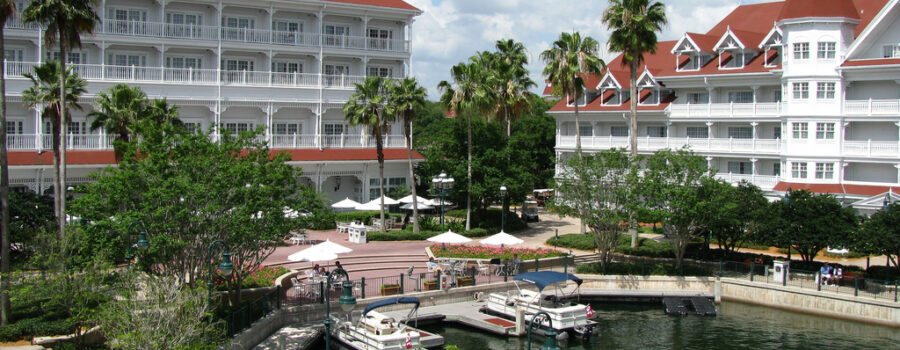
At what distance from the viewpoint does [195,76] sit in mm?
49438

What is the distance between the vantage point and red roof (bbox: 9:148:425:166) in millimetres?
42094

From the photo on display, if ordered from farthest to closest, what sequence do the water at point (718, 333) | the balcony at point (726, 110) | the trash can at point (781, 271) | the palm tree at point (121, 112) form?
1. the balcony at point (726, 110)
2. the palm tree at point (121, 112)
3. the trash can at point (781, 271)
4. the water at point (718, 333)

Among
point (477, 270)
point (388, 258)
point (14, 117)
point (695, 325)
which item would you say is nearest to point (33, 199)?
point (14, 117)

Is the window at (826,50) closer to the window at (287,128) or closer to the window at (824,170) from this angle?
the window at (824,170)

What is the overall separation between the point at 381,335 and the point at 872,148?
106 feet

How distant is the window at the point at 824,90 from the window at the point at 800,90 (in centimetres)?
58

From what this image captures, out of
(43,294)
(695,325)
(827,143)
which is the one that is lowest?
(695,325)

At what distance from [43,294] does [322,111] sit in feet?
105

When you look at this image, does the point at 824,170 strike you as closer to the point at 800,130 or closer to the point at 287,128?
the point at 800,130

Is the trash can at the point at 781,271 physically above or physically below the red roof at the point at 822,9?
below

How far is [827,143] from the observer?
44.4 meters

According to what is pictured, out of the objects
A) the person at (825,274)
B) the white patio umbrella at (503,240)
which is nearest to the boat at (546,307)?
the white patio umbrella at (503,240)

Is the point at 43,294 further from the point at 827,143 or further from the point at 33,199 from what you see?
the point at 827,143

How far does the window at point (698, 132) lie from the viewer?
54016mm
